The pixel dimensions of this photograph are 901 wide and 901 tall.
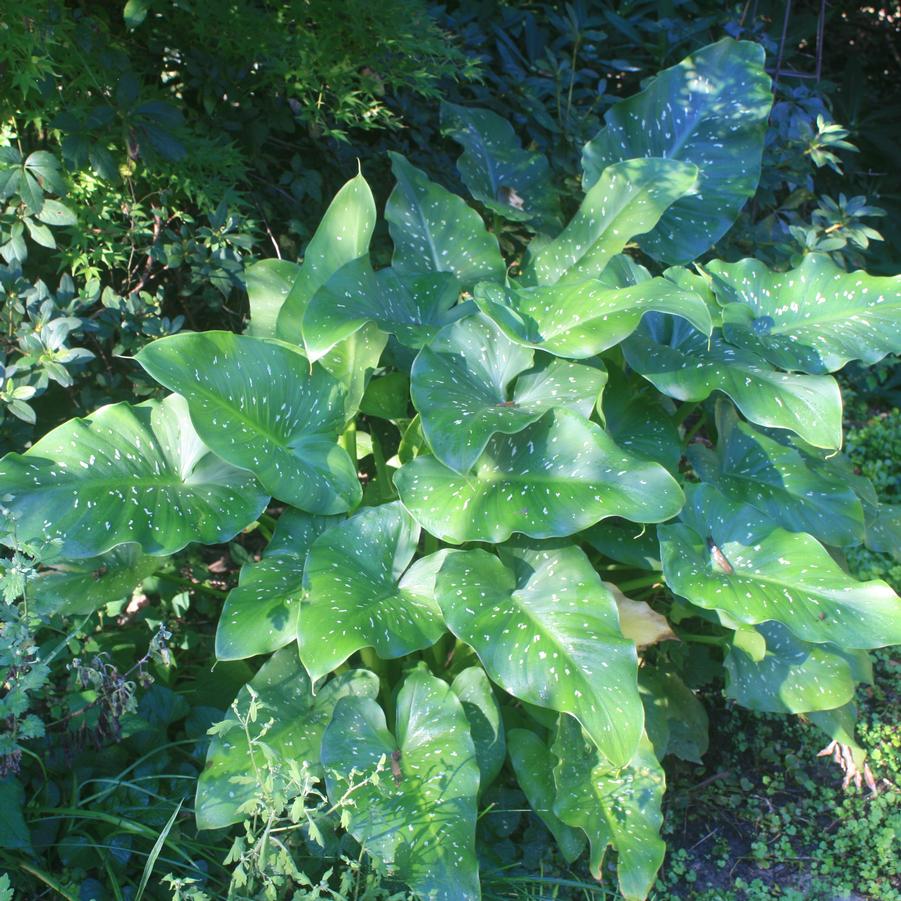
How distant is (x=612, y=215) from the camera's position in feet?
7.77

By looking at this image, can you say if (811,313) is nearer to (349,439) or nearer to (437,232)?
(437,232)

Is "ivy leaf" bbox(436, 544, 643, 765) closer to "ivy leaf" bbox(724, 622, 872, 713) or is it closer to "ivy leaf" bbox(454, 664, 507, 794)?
"ivy leaf" bbox(454, 664, 507, 794)

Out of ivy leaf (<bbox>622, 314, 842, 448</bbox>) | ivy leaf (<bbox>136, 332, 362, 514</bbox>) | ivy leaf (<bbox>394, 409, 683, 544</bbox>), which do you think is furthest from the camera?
ivy leaf (<bbox>622, 314, 842, 448</bbox>)

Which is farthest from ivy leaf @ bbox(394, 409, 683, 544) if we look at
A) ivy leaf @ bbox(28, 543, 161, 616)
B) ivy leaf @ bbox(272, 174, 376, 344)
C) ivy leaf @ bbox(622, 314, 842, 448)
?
ivy leaf @ bbox(28, 543, 161, 616)

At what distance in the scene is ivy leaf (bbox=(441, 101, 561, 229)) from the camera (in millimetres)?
2770

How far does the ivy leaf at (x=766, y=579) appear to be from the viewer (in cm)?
177

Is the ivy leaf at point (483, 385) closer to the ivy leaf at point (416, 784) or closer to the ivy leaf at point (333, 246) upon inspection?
the ivy leaf at point (333, 246)

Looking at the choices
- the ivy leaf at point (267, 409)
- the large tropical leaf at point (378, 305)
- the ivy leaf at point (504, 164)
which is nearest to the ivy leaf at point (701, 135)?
the ivy leaf at point (504, 164)

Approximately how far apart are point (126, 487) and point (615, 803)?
3.99ft

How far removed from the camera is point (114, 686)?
1755 mm

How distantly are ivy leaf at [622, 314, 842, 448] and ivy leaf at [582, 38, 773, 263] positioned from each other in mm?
515

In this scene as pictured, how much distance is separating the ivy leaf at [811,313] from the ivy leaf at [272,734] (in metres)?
1.24

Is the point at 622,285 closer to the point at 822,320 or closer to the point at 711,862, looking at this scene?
the point at 822,320

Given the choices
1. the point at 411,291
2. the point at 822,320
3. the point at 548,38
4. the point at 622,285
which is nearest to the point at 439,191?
the point at 411,291
